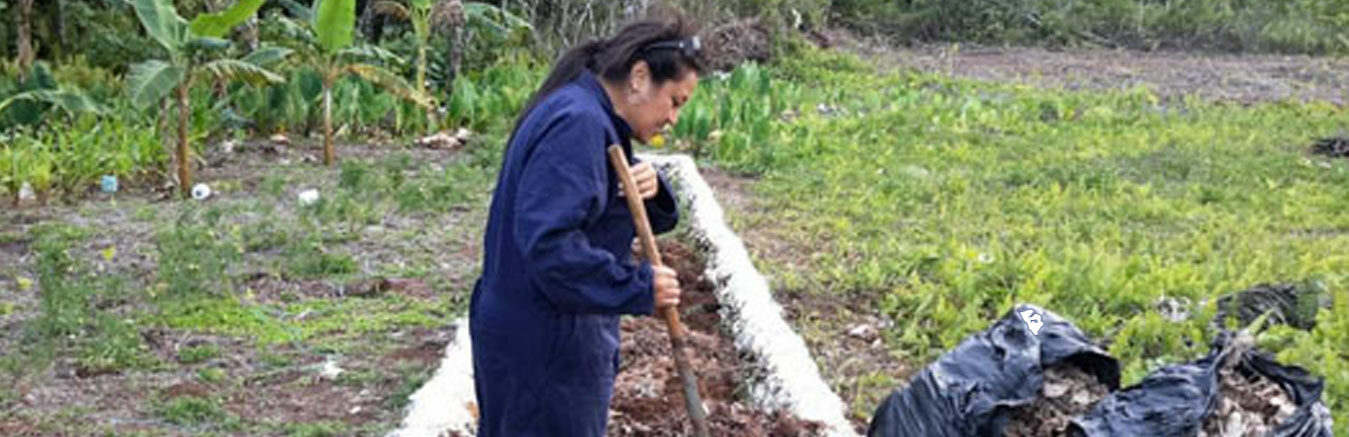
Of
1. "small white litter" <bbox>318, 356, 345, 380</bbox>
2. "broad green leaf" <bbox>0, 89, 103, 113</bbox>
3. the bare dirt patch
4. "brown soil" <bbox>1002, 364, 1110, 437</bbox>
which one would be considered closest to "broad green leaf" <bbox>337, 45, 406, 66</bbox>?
"broad green leaf" <bbox>0, 89, 103, 113</bbox>

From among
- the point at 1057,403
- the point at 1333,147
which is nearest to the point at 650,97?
the point at 1057,403

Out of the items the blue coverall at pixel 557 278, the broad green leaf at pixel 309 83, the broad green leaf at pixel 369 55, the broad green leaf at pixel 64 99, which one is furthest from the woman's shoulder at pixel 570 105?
the broad green leaf at pixel 309 83

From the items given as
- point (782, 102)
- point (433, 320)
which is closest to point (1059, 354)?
point (433, 320)

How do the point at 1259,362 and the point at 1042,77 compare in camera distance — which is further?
the point at 1042,77

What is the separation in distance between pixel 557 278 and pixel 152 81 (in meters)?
7.13

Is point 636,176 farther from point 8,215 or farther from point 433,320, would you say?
point 8,215

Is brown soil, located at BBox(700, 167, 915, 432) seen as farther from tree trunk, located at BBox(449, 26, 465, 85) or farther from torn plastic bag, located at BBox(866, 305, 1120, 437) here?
tree trunk, located at BBox(449, 26, 465, 85)

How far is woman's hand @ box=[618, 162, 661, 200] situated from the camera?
3.84 metres

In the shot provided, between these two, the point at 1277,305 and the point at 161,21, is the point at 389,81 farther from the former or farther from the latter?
the point at 1277,305

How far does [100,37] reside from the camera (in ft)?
48.5

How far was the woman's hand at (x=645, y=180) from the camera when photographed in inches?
151

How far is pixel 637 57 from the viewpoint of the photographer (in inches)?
148

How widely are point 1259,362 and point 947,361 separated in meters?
0.78

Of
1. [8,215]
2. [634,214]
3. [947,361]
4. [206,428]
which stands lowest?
[8,215]
